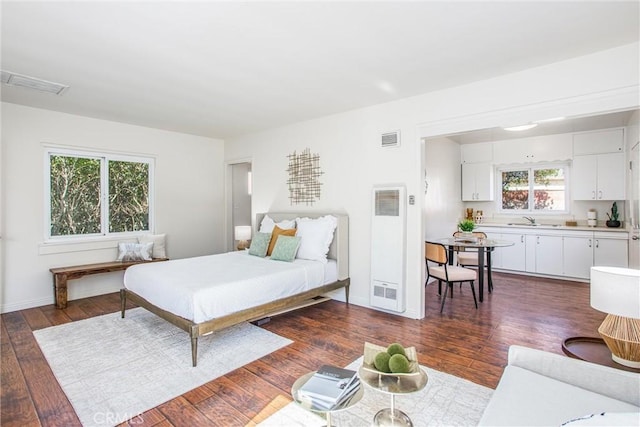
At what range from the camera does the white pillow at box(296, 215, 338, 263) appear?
4074 millimetres

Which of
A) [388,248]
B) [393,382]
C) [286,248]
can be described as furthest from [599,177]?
[393,382]

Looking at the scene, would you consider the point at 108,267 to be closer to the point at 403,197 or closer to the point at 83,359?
the point at 83,359

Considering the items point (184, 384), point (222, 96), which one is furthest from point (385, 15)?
point (184, 384)

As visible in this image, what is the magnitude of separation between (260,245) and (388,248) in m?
1.68

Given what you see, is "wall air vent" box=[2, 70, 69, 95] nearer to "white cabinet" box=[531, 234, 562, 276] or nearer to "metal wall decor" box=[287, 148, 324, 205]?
"metal wall decor" box=[287, 148, 324, 205]

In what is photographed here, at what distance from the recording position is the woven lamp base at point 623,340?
1.74 m

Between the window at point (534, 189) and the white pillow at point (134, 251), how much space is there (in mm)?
6558

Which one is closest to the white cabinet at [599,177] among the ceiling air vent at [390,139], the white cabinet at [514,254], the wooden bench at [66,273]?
the white cabinet at [514,254]

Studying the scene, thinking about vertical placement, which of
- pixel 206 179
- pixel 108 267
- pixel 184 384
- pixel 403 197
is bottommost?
pixel 184 384

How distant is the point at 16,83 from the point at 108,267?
2367 millimetres

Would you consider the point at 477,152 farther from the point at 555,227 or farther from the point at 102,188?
the point at 102,188

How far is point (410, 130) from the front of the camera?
3.76m

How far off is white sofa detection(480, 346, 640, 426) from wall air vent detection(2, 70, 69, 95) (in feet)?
14.6

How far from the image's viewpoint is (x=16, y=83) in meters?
3.23
